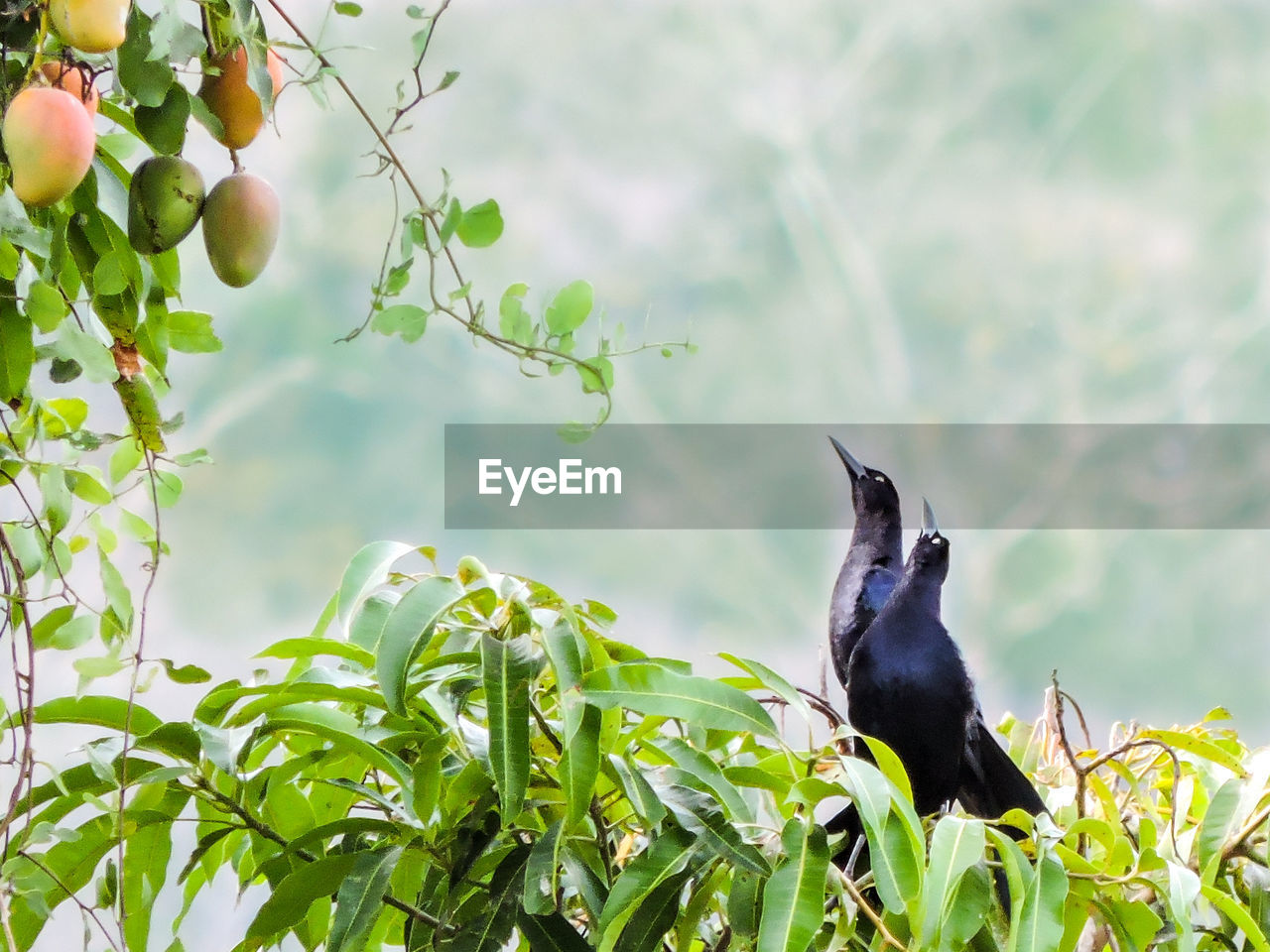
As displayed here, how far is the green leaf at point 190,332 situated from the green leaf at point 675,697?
317 millimetres

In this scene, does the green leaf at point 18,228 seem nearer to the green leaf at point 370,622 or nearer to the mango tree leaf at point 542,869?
the green leaf at point 370,622

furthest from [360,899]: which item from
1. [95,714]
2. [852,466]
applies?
[852,466]

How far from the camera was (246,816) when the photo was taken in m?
0.64

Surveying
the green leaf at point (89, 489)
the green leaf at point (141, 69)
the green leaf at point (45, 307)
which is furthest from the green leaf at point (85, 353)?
the green leaf at point (89, 489)

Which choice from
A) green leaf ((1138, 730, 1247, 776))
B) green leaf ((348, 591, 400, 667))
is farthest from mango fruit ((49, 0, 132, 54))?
green leaf ((1138, 730, 1247, 776))

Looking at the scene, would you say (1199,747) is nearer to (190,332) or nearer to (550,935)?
(550,935)

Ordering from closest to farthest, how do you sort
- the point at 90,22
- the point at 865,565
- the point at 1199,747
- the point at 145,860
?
the point at 90,22 < the point at 145,860 < the point at 1199,747 < the point at 865,565

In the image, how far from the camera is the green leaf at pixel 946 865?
55cm

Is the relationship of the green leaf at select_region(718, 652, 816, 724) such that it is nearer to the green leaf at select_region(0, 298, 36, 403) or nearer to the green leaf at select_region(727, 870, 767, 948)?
the green leaf at select_region(727, 870, 767, 948)

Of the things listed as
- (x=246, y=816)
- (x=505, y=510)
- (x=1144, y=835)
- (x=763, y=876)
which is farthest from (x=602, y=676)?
(x=505, y=510)

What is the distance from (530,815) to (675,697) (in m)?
0.15

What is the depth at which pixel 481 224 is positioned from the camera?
66 cm

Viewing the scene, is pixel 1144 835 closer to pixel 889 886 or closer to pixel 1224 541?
pixel 889 886

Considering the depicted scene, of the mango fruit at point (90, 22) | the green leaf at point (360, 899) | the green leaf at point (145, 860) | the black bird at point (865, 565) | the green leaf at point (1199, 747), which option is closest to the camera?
the mango fruit at point (90, 22)
